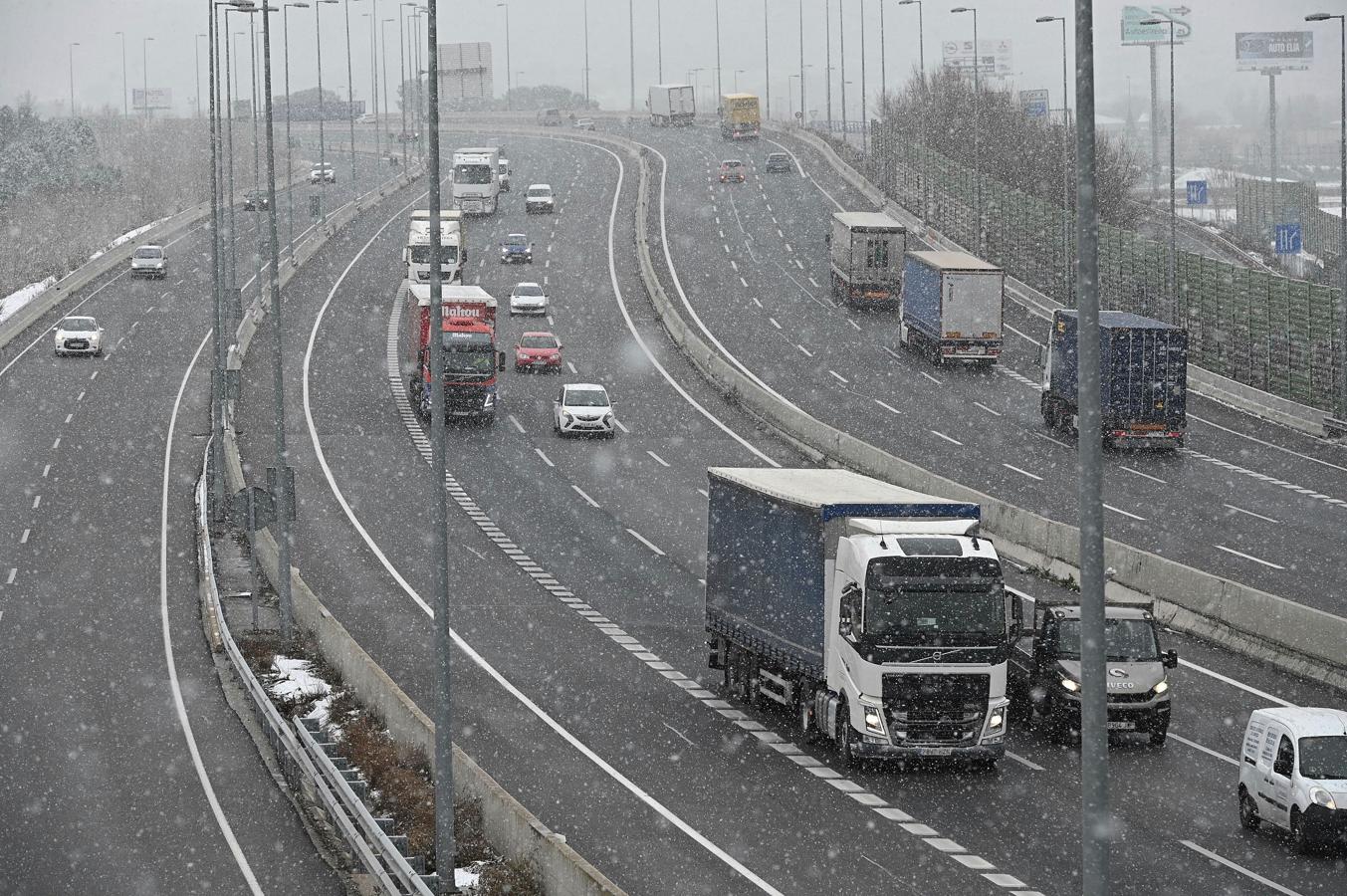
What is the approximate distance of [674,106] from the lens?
16350 cm

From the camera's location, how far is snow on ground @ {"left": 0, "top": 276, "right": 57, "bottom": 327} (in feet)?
307

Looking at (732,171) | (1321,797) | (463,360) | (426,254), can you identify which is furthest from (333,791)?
(732,171)

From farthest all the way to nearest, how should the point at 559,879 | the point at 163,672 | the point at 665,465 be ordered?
the point at 665,465 → the point at 163,672 → the point at 559,879

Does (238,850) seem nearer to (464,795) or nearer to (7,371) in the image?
(464,795)

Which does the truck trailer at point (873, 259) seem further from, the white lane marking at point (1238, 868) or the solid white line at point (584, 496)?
the white lane marking at point (1238, 868)

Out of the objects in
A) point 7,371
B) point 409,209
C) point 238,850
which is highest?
point 409,209

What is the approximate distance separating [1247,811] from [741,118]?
12409 cm

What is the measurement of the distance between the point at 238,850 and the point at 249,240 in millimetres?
82682

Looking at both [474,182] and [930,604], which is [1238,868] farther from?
[474,182]

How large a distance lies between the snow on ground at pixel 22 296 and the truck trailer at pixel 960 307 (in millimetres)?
44866

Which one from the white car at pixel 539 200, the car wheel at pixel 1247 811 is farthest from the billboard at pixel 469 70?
the car wheel at pixel 1247 811

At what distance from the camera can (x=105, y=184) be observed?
563 feet

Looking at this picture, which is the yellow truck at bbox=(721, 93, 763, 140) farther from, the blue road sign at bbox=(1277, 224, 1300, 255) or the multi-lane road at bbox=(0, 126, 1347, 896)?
the blue road sign at bbox=(1277, 224, 1300, 255)

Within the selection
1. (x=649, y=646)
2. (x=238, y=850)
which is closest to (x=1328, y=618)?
(x=649, y=646)
